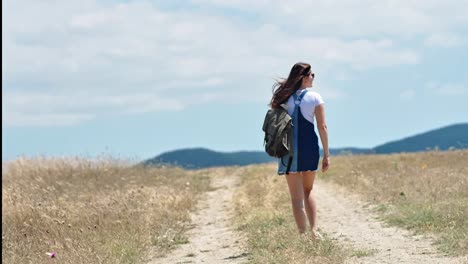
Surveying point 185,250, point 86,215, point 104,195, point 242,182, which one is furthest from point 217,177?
point 185,250

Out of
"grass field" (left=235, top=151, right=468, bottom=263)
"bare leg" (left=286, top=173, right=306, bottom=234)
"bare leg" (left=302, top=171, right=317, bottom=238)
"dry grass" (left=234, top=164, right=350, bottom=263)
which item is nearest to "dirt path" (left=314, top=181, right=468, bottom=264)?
"grass field" (left=235, top=151, right=468, bottom=263)

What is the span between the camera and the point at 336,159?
29891 mm

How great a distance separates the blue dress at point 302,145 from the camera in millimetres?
10203

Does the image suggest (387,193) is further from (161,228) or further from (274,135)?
(274,135)

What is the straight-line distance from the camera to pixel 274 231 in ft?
37.8

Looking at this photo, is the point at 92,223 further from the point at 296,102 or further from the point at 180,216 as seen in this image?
the point at 296,102

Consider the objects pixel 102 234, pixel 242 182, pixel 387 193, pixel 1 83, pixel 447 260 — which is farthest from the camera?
pixel 242 182

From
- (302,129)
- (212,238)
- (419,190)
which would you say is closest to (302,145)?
(302,129)

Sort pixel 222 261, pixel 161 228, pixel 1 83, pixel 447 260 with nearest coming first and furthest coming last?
pixel 447 260 < pixel 222 261 < pixel 1 83 < pixel 161 228

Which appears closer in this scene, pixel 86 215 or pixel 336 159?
pixel 86 215

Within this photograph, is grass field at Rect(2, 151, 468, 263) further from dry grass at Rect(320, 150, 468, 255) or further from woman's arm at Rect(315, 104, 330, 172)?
woman's arm at Rect(315, 104, 330, 172)

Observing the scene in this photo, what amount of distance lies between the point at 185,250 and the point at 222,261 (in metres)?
1.36

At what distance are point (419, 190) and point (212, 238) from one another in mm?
4992

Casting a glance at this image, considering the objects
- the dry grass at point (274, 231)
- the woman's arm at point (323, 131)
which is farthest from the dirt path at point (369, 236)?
the woman's arm at point (323, 131)
